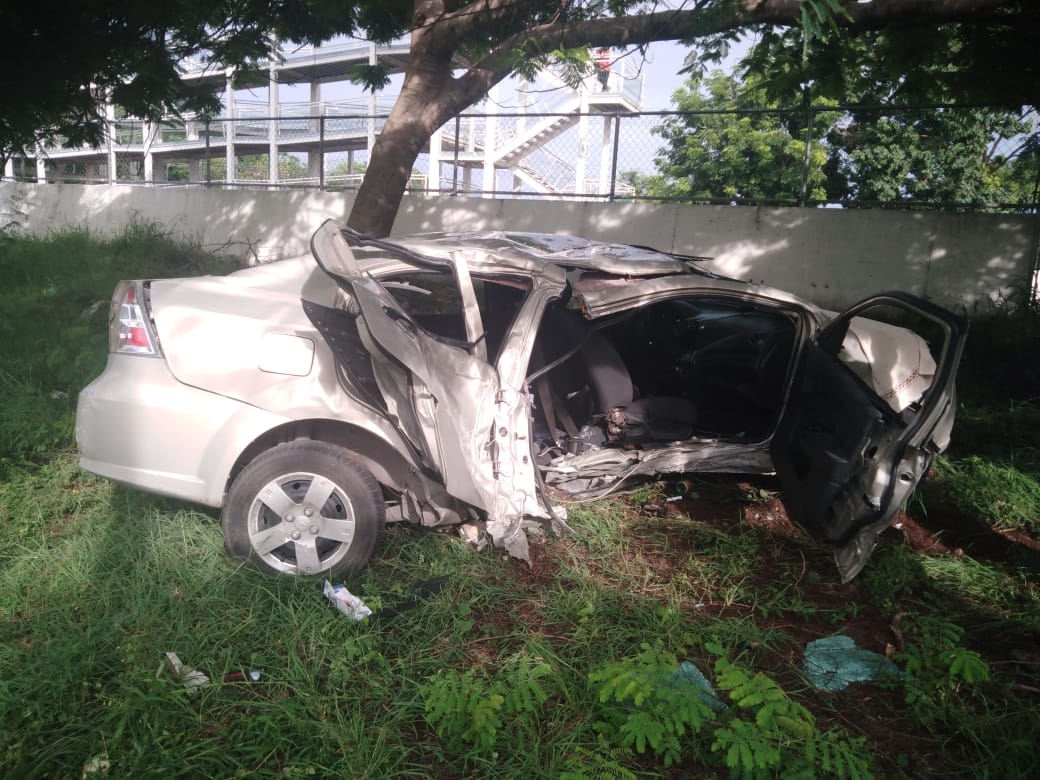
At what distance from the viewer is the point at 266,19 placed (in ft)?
21.5

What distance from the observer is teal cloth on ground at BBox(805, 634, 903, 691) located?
272 cm

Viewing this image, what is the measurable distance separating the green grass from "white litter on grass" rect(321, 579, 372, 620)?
0.05 metres

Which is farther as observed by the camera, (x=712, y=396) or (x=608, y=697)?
(x=712, y=396)

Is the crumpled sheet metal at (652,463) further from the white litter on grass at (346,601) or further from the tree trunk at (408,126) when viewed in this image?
the tree trunk at (408,126)

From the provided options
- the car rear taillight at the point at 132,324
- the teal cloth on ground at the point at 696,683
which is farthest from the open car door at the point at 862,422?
the car rear taillight at the point at 132,324

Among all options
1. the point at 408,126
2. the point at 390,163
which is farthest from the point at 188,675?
the point at 408,126

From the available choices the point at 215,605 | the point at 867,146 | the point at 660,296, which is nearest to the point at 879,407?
the point at 660,296

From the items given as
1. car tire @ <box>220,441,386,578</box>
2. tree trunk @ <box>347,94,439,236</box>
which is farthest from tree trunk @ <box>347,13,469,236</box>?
car tire @ <box>220,441,386,578</box>

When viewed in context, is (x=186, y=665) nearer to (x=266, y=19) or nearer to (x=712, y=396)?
(x=712, y=396)

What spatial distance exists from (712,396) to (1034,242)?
5132 mm

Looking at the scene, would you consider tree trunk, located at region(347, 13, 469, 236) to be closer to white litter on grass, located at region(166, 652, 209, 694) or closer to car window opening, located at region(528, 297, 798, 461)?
car window opening, located at region(528, 297, 798, 461)

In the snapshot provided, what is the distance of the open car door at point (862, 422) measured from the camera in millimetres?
2977

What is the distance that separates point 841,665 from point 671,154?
1082 cm

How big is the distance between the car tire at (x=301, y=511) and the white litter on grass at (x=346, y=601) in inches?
4.4
